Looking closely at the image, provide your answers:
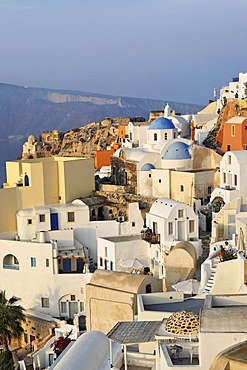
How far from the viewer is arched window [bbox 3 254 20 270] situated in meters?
25.9

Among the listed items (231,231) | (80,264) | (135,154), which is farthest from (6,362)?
(135,154)

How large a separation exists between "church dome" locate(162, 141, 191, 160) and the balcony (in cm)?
582

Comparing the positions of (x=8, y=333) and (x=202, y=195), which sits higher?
(x=202, y=195)

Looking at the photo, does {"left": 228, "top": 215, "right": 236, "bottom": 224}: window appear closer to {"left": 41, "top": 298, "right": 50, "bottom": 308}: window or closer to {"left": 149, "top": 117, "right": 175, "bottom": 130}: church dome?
{"left": 41, "top": 298, "right": 50, "bottom": 308}: window

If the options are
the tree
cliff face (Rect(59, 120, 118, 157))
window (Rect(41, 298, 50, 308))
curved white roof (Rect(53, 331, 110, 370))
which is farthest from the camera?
cliff face (Rect(59, 120, 118, 157))

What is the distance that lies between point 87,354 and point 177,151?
2008 centimetres

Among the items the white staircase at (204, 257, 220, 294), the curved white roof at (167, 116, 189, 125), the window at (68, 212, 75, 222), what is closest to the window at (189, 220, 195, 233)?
the white staircase at (204, 257, 220, 294)

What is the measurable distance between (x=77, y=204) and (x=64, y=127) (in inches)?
6628

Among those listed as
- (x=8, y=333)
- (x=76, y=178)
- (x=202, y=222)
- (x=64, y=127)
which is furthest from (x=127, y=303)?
(x=64, y=127)

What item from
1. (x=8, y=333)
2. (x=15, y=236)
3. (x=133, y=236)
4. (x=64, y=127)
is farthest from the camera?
(x=64, y=127)

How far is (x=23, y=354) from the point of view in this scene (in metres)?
21.9

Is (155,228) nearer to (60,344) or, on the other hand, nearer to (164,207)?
(164,207)

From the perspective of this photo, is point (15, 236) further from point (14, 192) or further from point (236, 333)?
point (236, 333)

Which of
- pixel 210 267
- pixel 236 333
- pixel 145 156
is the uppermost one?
pixel 145 156
